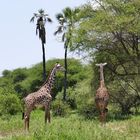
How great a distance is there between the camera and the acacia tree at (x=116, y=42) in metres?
25.3

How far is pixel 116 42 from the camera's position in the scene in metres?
26.8

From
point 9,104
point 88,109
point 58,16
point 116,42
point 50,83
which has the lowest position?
point 88,109

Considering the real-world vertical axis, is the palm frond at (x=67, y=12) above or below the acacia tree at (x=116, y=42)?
above

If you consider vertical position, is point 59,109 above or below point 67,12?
below

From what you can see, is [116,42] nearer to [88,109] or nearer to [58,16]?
[88,109]

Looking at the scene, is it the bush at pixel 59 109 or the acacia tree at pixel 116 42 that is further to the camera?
the bush at pixel 59 109

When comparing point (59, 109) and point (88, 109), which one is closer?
point (88, 109)

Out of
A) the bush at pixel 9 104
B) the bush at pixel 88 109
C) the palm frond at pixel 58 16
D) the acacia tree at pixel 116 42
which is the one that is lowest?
the bush at pixel 88 109

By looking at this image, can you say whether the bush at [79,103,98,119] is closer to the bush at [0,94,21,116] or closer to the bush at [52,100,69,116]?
the bush at [52,100,69,116]

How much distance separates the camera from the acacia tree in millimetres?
25312

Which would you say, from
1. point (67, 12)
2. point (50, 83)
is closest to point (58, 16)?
point (67, 12)

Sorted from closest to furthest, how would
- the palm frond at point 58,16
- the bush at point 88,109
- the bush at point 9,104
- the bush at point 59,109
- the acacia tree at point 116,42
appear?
the acacia tree at point 116,42 → the bush at point 88,109 → the bush at point 9,104 → the bush at point 59,109 → the palm frond at point 58,16

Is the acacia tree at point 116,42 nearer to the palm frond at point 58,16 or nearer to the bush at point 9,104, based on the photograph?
the bush at point 9,104

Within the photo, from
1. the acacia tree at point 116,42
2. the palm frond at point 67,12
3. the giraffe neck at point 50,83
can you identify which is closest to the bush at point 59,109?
the acacia tree at point 116,42
